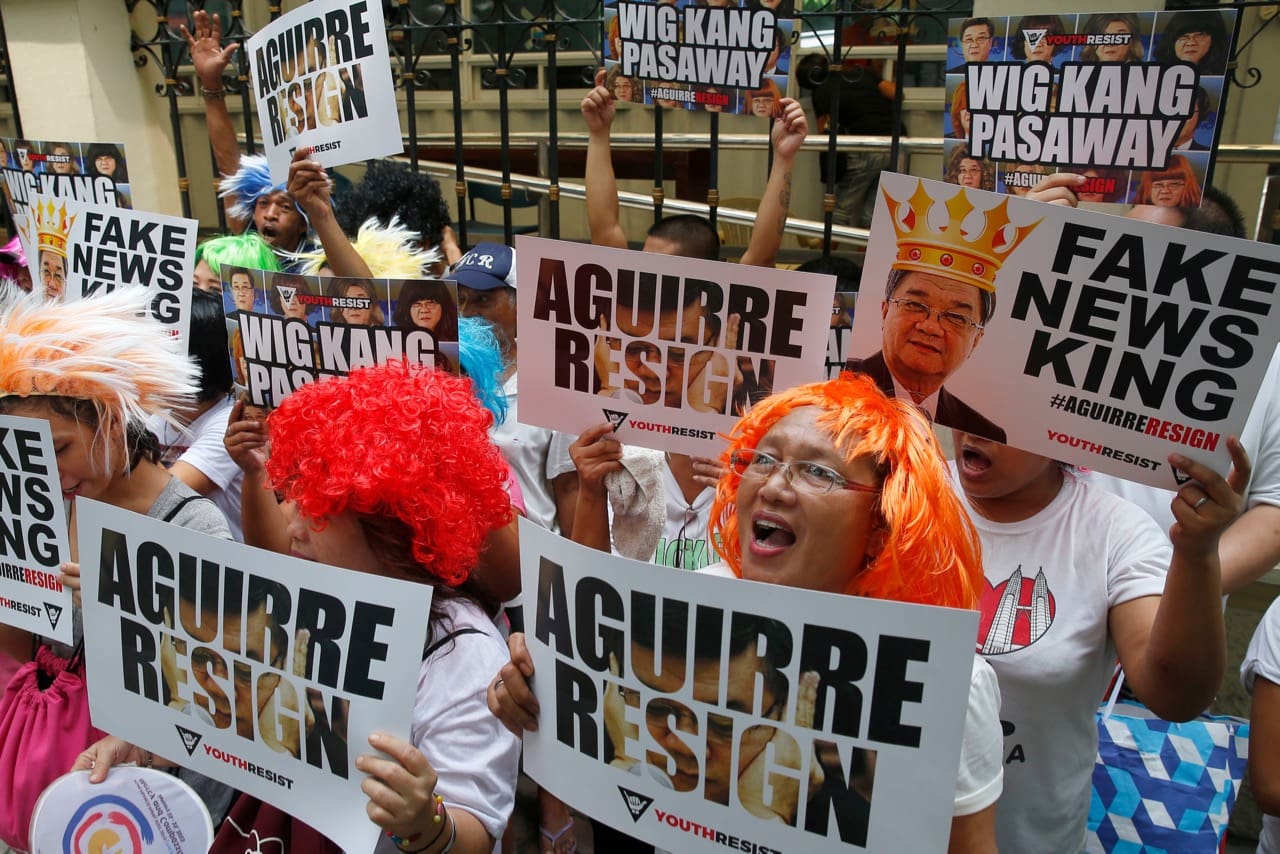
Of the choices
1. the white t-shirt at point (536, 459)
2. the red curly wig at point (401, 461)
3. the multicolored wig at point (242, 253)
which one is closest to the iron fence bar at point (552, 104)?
the multicolored wig at point (242, 253)

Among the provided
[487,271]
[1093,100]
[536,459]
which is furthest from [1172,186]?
[487,271]

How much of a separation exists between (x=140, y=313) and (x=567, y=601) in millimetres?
2266

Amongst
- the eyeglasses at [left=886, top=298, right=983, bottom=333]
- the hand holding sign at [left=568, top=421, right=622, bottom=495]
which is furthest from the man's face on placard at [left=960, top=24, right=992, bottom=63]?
the hand holding sign at [left=568, top=421, right=622, bottom=495]

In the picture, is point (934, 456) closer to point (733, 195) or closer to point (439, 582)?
point (439, 582)

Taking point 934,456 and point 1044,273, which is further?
point 1044,273

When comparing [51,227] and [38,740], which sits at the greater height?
[51,227]

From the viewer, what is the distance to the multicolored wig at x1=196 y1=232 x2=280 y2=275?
3.67 m

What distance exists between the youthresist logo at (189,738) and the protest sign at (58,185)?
8.16 feet

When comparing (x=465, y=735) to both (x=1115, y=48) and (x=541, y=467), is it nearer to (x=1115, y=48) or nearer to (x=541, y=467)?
(x=541, y=467)

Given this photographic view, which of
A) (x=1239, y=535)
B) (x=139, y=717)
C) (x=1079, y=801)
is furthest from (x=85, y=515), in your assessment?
(x=1239, y=535)

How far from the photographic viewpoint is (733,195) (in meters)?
7.88

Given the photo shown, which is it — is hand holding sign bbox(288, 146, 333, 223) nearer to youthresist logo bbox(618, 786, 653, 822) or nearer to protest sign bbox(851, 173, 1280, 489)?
protest sign bbox(851, 173, 1280, 489)

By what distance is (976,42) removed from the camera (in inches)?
108

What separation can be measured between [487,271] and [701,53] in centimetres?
100
